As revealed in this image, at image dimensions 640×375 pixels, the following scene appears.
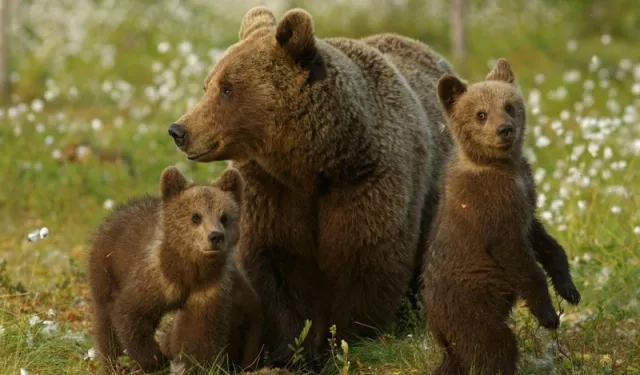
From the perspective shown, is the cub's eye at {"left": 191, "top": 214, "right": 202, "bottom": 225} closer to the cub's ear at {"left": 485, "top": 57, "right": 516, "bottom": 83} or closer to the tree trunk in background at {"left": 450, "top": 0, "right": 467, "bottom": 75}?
the cub's ear at {"left": 485, "top": 57, "right": 516, "bottom": 83}

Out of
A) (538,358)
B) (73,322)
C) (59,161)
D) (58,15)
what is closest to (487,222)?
(538,358)

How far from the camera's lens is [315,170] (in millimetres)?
6074

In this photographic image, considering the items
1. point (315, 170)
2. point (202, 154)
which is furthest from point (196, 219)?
point (315, 170)

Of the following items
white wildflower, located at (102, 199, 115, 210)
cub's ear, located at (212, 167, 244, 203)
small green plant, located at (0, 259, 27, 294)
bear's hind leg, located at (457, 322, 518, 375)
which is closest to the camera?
bear's hind leg, located at (457, 322, 518, 375)

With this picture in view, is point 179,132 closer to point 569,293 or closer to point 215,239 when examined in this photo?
point 215,239

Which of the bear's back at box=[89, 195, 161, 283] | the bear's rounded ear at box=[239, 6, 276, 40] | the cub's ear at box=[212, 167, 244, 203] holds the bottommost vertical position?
the bear's back at box=[89, 195, 161, 283]

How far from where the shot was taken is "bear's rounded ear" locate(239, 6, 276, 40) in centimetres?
666

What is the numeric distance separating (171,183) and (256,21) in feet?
4.76

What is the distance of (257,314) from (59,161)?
579cm

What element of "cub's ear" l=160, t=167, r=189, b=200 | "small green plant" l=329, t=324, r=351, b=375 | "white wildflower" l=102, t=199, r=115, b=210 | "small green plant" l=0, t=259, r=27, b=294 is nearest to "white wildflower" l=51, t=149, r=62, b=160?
"white wildflower" l=102, t=199, r=115, b=210

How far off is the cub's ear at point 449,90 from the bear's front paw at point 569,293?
103 centimetres

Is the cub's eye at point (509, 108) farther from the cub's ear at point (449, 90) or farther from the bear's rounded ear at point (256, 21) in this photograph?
the bear's rounded ear at point (256, 21)

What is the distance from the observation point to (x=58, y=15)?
18828 mm

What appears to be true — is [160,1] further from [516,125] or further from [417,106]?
[516,125]
